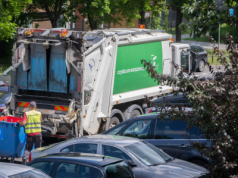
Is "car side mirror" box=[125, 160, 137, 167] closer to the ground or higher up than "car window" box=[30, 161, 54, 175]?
closer to the ground

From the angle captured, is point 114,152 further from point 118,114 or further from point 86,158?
point 118,114

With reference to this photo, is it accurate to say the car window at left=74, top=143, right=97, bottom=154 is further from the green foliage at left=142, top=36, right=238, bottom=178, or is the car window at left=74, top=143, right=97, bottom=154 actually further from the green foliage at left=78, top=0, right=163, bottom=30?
the green foliage at left=78, top=0, right=163, bottom=30

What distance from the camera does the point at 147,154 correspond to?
20.6 feet

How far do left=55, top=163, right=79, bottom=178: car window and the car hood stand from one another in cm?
142

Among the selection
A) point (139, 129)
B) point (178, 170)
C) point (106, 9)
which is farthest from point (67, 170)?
point (106, 9)

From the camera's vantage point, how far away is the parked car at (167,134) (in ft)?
24.0

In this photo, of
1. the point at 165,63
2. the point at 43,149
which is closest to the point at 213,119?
the point at 43,149

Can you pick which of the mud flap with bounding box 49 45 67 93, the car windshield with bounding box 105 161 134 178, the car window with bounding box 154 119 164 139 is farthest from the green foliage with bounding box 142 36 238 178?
the mud flap with bounding box 49 45 67 93

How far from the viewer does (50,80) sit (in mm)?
9508

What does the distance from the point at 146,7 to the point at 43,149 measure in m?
18.1

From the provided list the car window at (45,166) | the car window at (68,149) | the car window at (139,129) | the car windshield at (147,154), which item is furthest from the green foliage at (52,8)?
the car window at (45,166)

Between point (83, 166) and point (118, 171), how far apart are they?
0.50 meters

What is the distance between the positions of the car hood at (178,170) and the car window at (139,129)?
157cm

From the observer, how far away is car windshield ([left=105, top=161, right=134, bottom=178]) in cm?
482
